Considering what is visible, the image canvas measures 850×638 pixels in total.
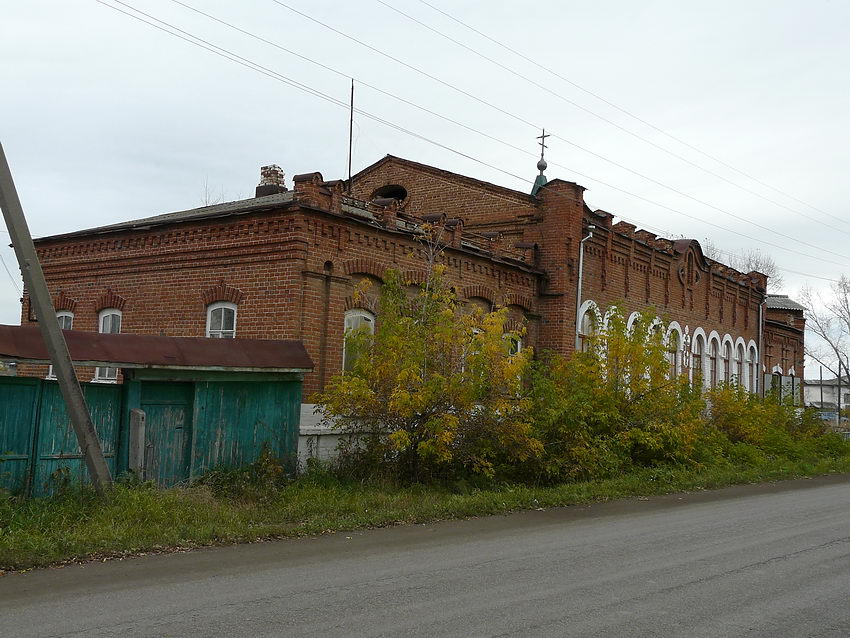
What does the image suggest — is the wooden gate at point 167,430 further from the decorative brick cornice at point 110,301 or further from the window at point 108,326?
the decorative brick cornice at point 110,301

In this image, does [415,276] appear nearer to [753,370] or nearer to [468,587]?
[468,587]

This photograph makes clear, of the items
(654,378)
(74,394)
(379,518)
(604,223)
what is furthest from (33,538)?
(604,223)

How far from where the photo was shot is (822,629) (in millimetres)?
6340

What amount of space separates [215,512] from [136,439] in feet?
5.65

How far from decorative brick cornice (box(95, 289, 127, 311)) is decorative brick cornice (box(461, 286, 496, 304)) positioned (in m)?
7.40

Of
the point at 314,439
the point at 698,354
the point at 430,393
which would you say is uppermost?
the point at 698,354

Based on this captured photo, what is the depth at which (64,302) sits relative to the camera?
18969 millimetres

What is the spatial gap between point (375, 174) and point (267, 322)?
41.4 ft

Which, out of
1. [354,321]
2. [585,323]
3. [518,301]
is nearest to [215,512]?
[354,321]

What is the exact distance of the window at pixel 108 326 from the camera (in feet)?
58.9

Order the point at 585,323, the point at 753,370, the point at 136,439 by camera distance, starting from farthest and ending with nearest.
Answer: the point at 753,370 → the point at 585,323 → the point at 136,439

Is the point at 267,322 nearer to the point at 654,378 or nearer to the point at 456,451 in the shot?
the point at 456,451

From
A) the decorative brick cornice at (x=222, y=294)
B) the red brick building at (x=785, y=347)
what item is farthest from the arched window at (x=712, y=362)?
the decorative brick cornice at (x=222, y=294)

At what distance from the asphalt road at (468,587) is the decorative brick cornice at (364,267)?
6.27 metres
